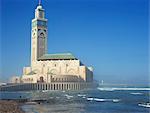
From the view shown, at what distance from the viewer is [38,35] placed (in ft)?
334

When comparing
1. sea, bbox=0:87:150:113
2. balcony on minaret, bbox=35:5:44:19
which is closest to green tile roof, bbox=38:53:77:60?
balcony on minaret, bbox=35:5:44:19

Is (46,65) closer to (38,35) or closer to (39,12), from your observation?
(38,35)

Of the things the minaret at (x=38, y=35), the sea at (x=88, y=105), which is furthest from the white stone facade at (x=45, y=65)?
the sea at (x=88, y=105)

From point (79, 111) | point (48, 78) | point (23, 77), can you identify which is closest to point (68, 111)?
point (79, 111)

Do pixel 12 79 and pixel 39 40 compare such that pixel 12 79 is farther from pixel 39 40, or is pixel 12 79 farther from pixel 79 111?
pixel 79 111

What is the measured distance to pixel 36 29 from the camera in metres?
101

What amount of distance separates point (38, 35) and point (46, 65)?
1199cm

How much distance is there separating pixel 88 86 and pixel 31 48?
23514 mm

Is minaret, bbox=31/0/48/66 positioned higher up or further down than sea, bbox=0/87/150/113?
higher up

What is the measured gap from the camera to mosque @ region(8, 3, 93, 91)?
86.2 meters

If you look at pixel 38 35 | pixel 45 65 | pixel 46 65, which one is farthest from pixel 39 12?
pixel 46 65

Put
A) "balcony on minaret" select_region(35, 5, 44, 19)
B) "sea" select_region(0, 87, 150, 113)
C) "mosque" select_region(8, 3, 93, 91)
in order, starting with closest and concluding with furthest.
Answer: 1. "sea" select_region(0, 87, 150, 113)
2. "mosque" select_region(8, 3, 93, 91)
3. "balcony on minaret" select_region(35, 5, 44, 19)

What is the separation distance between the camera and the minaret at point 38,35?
3989 inches

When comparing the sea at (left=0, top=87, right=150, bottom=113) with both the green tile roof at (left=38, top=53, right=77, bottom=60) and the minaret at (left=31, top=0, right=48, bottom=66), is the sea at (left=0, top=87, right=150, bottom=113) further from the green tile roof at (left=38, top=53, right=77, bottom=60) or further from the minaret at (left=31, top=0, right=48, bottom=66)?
the minaret at (left=31, top=0, right=48, bottom=66)
